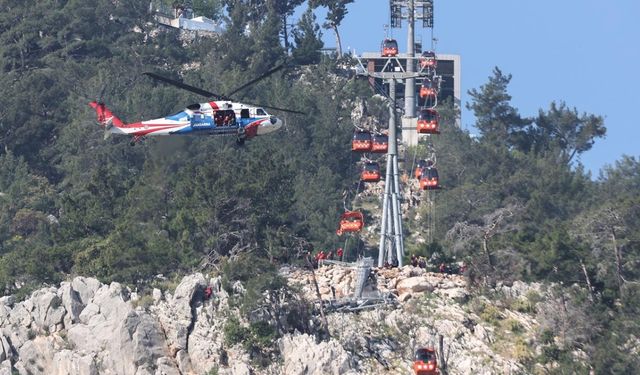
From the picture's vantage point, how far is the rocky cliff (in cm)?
9525

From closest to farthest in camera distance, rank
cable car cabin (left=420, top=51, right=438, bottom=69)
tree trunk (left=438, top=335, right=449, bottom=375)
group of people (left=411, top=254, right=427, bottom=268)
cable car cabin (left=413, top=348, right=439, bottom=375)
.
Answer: cable car cabin (left=413, top=348, right=439, bottom=375) < tree trunk (left=438, top=335, right=449, bottom=375) < group of people (left=411, top=254, right=427, bottom=268) < cable car cabin (left=420, top=51, right=438, bottom=69)

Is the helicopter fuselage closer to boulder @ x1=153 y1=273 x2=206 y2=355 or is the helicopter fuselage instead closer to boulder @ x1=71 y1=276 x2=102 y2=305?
boulder @ x1=153 y1=273 x2=206 y2=355

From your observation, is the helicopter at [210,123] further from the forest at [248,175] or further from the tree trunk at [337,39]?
the tree trunk at [337,39]

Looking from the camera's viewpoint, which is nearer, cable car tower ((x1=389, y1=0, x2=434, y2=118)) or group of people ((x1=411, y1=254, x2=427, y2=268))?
group of people ((x1=411, y1=254, x2=427, y2=268))

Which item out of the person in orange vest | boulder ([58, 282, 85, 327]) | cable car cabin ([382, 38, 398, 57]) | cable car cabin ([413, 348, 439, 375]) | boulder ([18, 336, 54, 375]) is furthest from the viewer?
cable car cabin ([382, 38, 398, 57])

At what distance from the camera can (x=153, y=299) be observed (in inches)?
3893

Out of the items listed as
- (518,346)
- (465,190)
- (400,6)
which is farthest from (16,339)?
(400,6)

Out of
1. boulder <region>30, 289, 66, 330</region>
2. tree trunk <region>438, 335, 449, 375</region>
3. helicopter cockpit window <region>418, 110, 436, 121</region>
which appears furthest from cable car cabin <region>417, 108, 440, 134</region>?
boulder <region>30, 289, 66, 330</region>

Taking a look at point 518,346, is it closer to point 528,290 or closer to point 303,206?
point 528,290

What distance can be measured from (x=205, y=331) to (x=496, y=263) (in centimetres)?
1655

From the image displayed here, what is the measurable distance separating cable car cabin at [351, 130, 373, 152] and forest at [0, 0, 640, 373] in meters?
5.57

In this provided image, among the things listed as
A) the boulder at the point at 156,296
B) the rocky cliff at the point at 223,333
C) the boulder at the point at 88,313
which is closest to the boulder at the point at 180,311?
the rocky cliff at the point at 223,333

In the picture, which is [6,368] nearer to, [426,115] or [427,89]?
[426,115]

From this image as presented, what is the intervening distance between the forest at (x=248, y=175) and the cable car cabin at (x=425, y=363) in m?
6.91
